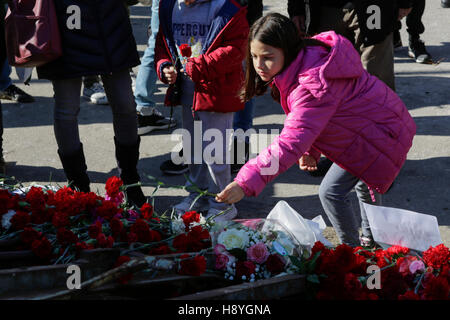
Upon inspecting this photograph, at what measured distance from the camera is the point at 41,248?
2211 millimetres

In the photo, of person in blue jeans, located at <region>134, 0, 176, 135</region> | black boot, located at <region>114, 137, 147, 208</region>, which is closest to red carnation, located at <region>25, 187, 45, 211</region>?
black boot, located at <region>114, 137, 147, 208</region>

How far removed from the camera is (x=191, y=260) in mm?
2109

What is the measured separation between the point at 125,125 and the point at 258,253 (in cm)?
179

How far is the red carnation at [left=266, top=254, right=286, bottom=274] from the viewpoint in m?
2.21

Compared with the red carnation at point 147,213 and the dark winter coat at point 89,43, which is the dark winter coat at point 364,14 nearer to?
the dark winter coat at point 89,43

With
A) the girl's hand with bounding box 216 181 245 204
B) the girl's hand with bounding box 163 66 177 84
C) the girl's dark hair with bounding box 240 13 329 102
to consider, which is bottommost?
the girl's hand with bounding box 216 181 245 204

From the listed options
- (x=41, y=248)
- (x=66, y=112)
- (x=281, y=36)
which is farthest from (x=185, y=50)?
(x=41, y=248)

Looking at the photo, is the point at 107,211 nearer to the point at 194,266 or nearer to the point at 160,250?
the point at 160,250

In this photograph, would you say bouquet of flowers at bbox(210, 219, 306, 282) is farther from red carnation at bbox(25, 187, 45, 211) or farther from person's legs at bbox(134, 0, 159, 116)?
person's legs at bbox(134, 0, 159, 116)

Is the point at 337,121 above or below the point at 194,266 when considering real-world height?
above

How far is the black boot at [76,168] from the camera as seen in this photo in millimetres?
3775

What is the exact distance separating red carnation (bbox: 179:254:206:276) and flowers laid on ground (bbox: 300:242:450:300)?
33cm

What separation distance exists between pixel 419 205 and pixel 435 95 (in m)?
2.16

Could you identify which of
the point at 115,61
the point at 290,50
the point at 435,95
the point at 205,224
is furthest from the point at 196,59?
the point at 435,95
